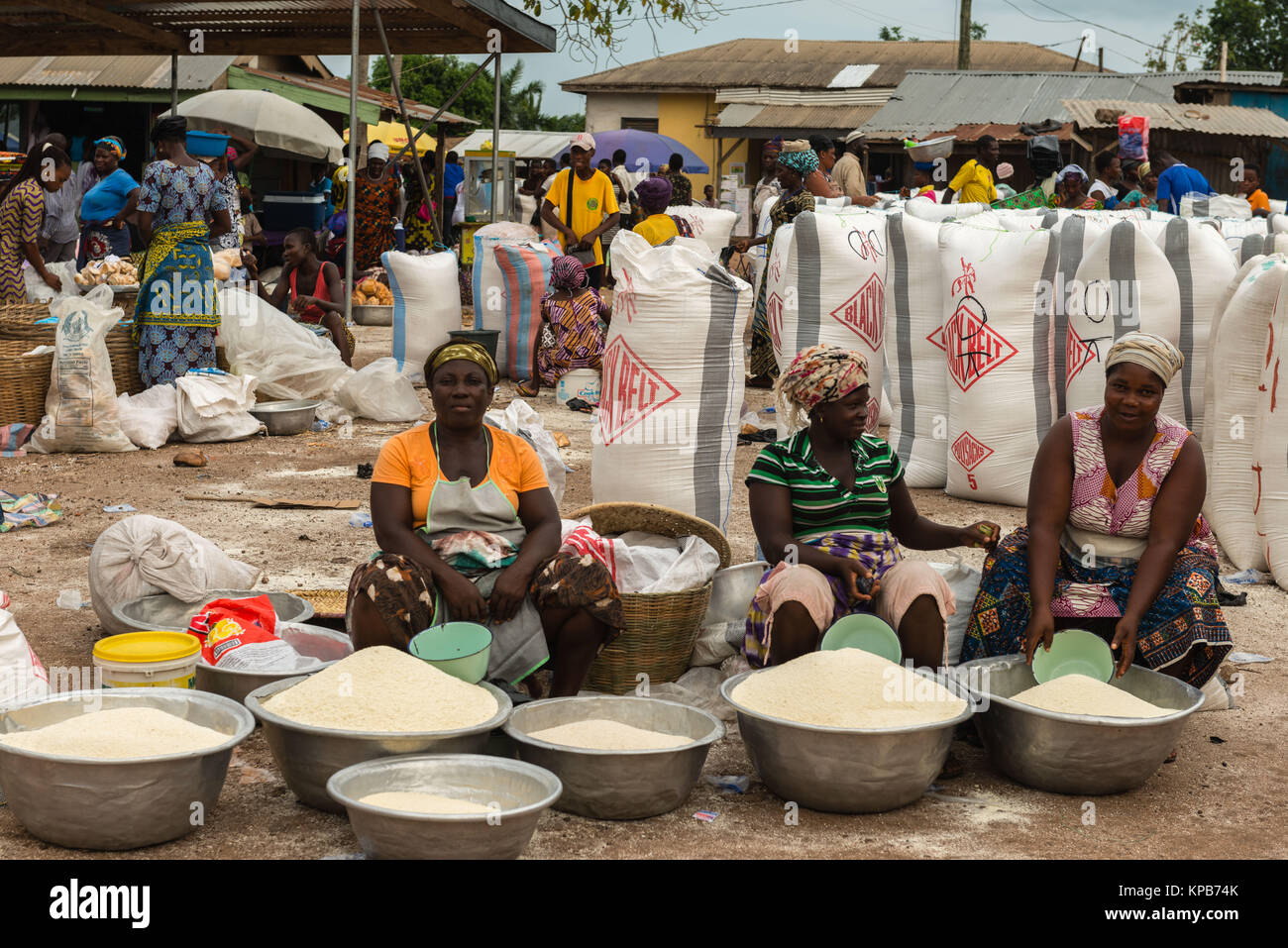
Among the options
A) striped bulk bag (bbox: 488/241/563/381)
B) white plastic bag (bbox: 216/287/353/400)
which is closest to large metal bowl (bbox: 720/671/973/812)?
white plastic bag (bbox: 216/287/353/400)

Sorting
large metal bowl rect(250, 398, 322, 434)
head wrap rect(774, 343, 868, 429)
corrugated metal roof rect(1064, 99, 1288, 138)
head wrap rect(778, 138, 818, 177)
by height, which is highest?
corrugated metal roof rect(1064, 99, 1288, 138)

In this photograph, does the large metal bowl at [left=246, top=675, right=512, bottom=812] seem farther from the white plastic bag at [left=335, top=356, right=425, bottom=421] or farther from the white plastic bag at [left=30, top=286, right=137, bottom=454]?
the white plastic bag at [left=335, top=356, right=425, bottom=421]

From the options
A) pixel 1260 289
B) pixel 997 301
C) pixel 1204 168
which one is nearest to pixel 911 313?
pixel 997 301

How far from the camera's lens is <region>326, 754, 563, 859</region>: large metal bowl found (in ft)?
8.20

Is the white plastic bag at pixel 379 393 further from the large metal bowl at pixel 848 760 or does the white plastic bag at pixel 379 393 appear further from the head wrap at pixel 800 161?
the large metal bowl at pixel 848 760

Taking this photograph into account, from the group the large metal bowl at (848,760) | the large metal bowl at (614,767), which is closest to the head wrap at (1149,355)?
the large metal bowl at (848,760)

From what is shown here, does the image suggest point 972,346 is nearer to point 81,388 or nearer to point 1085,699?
point 1085,699

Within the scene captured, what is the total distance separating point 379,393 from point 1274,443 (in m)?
5.01

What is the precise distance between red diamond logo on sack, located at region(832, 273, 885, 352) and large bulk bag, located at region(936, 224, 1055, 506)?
501mm

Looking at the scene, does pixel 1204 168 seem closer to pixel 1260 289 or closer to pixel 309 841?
pixel 1260 289

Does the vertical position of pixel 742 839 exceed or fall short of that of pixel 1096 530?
it falls short

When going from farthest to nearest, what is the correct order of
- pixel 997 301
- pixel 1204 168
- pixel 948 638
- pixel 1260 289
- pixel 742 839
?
1. pixel 1204 168
2. pixel 997 301
3. pixel 1260 289
4. pixel 948 638
5. pixel 742 839

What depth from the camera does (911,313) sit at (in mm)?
6410

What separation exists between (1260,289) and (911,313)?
1.67 metres
